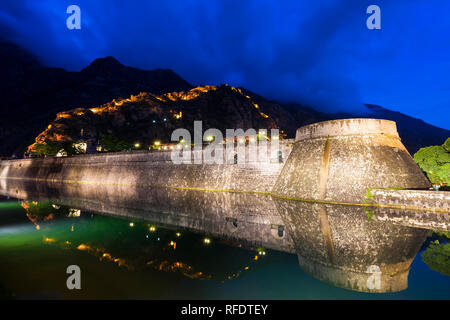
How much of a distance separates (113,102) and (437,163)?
9166 centimetres

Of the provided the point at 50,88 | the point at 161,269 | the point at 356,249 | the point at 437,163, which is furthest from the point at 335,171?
the point at 50,88

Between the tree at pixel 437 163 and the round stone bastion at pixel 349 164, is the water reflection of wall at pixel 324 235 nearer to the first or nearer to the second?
the round stone bastion at pixel 349 164

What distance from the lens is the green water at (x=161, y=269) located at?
5.48 m

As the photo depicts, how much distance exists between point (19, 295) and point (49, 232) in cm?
677

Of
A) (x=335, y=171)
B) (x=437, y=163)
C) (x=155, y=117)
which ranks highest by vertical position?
(x=155, y=117)

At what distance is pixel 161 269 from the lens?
6.83 meters

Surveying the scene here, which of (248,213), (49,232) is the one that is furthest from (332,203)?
(49,232)

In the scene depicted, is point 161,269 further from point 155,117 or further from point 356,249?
point 155,117

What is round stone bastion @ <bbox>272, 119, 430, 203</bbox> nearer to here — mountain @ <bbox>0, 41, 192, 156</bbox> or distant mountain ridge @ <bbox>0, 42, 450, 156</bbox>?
distant mountain ridge @ <bbox>0, 42, 450, 156</bbox>

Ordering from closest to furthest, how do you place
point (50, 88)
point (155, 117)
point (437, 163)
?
point (437, 163)
point (155, 117)
point (50, 88)

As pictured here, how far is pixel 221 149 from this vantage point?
3056cm

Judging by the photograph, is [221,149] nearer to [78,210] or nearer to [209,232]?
[78,210]

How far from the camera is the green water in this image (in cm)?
548

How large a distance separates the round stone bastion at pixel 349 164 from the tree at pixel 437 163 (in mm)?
6720
